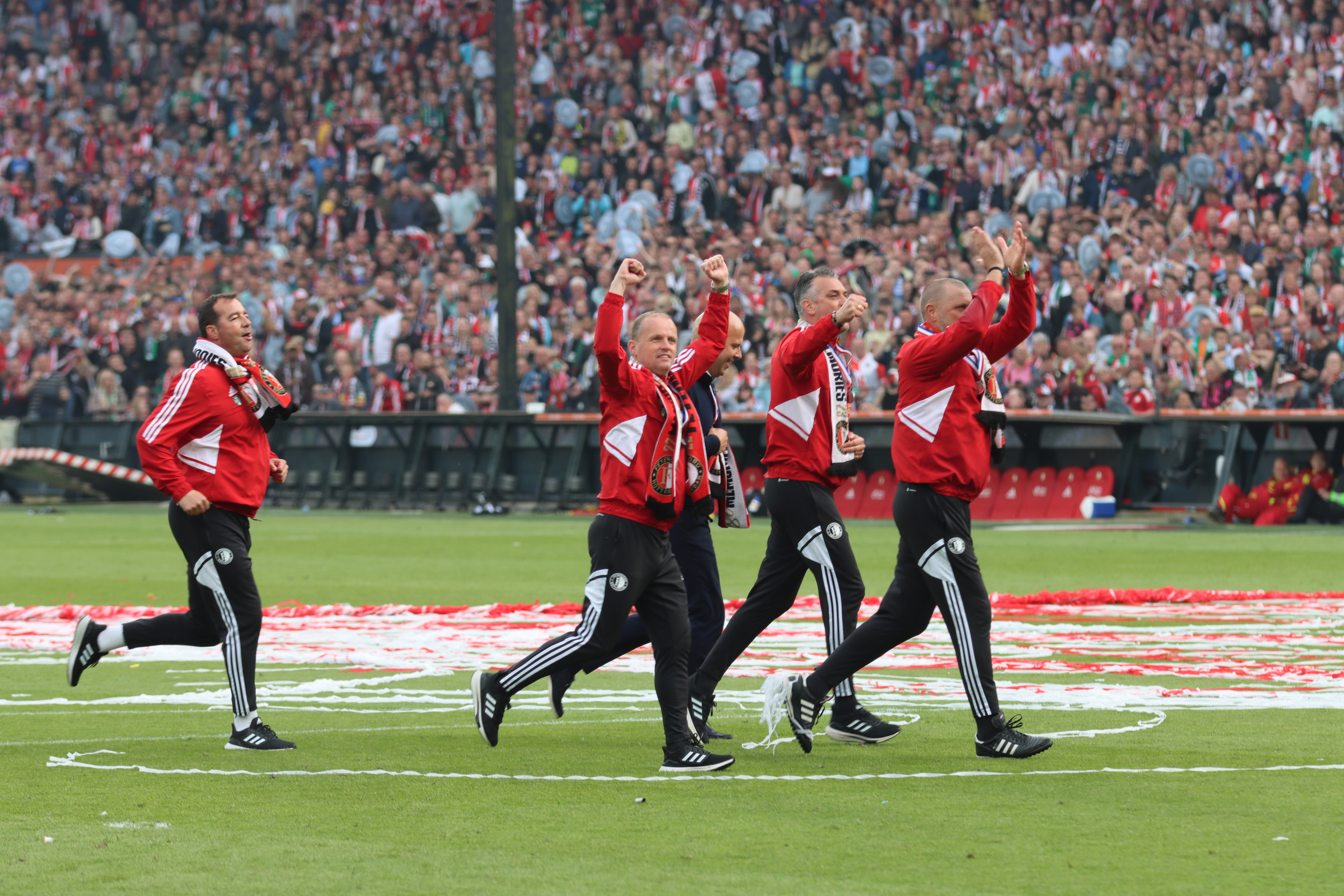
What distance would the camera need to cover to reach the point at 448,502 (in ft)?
96.8

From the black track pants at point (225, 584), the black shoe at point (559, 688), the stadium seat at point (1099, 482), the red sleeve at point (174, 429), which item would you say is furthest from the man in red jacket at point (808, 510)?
the stadium seat at point (1099, 482)

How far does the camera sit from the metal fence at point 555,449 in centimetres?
2398

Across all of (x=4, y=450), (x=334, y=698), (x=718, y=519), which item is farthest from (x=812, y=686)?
(x=4, y=450)

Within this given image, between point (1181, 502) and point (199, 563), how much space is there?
19710 millimetres

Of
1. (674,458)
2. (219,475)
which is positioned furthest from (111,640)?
(674,458)

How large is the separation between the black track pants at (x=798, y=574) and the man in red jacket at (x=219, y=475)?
1.94 m

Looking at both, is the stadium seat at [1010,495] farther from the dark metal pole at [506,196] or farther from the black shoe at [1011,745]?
the black shoe at [1011,745]

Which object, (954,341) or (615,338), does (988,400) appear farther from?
(615,338)

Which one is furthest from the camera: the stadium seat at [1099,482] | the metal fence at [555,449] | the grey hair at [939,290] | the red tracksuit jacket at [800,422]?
the stadium seat at [1099,482]

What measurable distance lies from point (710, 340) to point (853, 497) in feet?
63.2

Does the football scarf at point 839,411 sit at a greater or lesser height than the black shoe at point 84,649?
greater

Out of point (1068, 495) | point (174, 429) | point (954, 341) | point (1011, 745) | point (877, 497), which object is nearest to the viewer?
point (1011, 745)

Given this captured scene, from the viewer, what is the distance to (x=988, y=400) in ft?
24.2

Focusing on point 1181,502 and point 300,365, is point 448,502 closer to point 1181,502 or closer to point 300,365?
point 300,365
